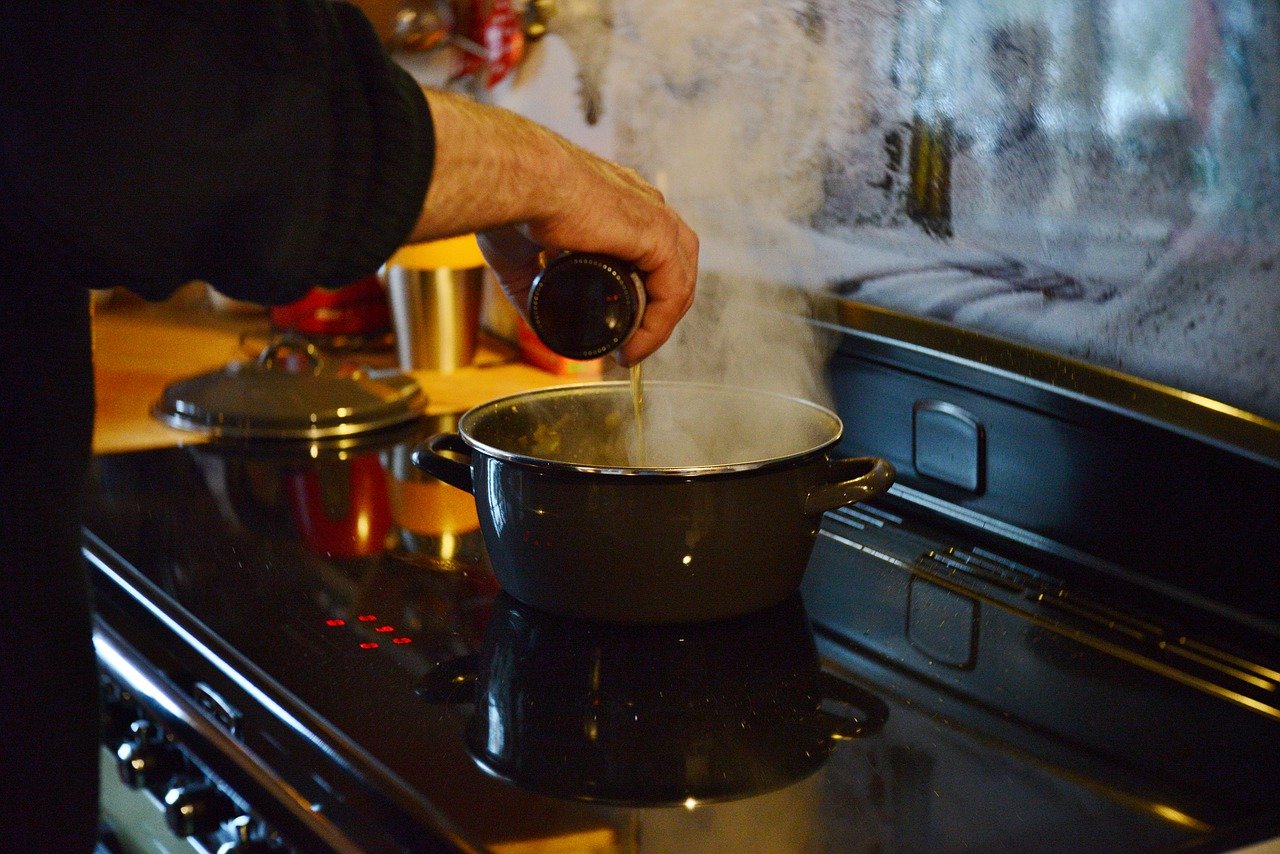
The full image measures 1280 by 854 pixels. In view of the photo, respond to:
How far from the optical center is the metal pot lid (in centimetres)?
140

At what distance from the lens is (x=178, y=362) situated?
5.89 feet

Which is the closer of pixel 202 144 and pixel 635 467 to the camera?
pixel 202 144

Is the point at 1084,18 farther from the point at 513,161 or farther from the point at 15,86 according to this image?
the point at 15,86

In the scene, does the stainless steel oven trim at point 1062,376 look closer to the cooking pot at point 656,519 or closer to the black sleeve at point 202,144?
the cooking pot at point 656,519

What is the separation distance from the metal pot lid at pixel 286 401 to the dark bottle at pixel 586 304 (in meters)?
0.67

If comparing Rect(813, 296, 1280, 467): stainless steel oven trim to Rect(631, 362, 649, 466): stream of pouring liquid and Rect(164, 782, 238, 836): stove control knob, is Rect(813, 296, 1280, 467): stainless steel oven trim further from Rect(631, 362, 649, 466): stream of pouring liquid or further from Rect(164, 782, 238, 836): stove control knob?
Rect(164, 782, 238, 836): stove control knob

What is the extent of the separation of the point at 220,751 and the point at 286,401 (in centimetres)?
68

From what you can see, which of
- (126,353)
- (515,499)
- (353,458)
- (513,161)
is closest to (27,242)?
(513,161)

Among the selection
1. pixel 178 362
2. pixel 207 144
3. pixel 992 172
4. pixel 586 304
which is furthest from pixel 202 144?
pixel 178 362

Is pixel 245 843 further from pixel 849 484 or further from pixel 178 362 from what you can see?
pixel 178 362

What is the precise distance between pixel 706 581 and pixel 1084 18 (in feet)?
1.52

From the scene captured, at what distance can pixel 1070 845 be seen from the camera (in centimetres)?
61

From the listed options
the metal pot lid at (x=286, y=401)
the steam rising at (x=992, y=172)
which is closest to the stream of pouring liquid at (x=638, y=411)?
the steam rising at (x=992, y=172)

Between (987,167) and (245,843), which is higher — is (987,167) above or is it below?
above
